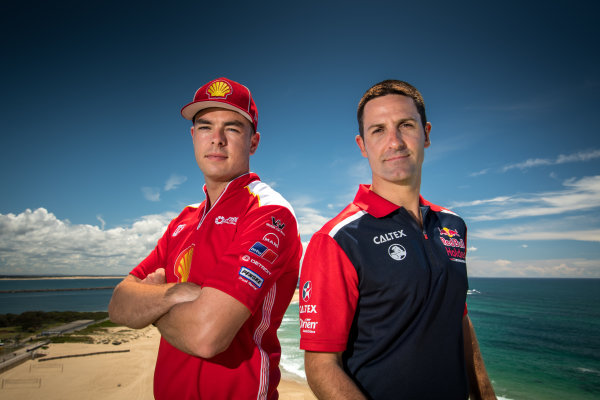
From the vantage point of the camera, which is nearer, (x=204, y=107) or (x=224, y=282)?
(x=224, y=282)

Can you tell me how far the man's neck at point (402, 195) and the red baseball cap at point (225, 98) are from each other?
108cm

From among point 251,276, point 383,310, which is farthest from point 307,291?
point 383,310

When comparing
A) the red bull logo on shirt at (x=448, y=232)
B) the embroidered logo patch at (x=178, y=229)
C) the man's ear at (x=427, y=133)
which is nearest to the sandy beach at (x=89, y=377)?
the embroidered logo patch at (x=178, y=229)

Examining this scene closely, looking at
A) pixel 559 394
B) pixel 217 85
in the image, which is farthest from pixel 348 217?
pixel 559 394

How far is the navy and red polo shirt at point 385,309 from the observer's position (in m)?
1.56

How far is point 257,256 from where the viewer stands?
1653 millimetres

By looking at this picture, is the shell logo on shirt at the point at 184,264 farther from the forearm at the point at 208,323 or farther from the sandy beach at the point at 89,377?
the sandy beach at the point at 89,377

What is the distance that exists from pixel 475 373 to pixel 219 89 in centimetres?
264

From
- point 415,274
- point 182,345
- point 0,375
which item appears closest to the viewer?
point 182,345

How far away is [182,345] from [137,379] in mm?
19084

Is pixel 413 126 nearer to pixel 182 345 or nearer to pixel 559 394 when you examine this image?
pixel 182 345

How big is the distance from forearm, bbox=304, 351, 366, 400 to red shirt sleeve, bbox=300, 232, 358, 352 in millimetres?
50

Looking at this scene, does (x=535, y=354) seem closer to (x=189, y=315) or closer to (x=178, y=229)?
(x=178, y=229)

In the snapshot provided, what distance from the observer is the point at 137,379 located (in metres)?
16.3
